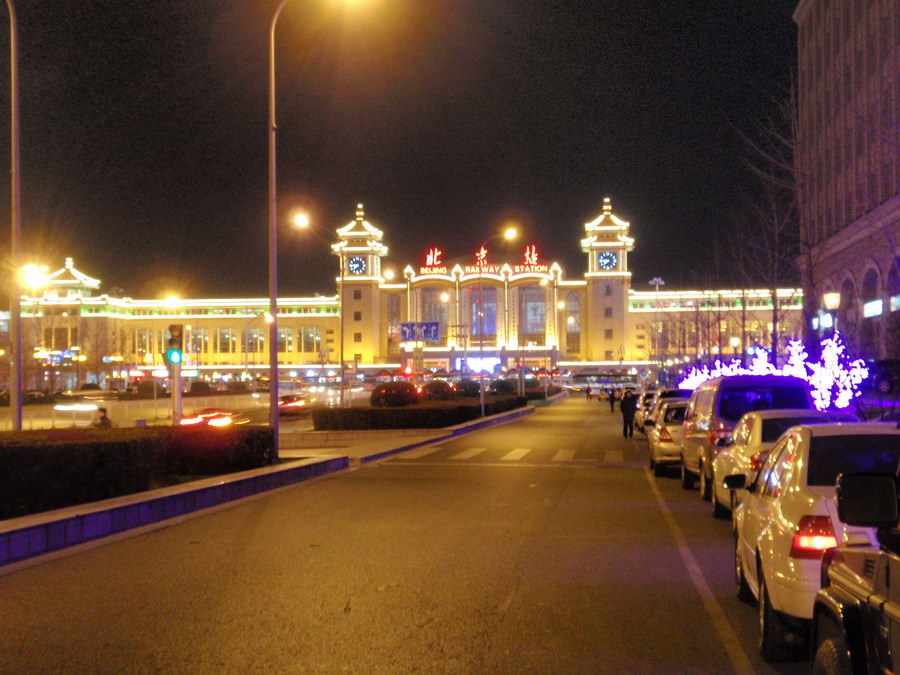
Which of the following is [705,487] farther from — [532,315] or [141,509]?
[532,315]

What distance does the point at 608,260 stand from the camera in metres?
123

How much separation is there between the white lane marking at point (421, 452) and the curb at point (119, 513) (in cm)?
755

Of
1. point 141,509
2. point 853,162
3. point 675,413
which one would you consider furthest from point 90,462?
point 853,162

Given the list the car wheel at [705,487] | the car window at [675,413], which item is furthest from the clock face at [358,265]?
the car wheel at [705,487]

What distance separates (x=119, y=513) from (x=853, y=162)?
165 ft

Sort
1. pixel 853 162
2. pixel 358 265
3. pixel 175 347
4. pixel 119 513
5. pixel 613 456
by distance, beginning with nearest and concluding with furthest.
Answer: pixel 119 513 → pixel 175 347 → pixel 613 456 → pixel 853 162 → pixel 358 265

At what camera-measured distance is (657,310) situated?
11875cm

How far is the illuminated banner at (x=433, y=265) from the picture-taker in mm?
125250

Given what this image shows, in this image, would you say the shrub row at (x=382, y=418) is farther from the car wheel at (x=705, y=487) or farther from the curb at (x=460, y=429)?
the car wheel at (x=705, y=487)

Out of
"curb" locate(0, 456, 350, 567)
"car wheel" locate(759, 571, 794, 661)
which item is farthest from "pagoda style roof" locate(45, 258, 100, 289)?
"car wheel" locate(759, 571, 794, 661)

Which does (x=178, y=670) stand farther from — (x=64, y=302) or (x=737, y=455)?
(x=64, y=302)

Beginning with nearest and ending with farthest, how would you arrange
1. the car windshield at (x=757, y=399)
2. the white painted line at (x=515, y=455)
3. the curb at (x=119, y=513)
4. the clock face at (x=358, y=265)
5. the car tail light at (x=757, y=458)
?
1. the curb at (x=119, y=513)
2. the car tail light at (x=757, y=458)
3. the car windshield at (x=757, y=399)
4. the white painted line at (x=515, y=455)
5. the clock face at (x=358, y=265)

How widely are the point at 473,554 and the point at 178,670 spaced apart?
200 inches

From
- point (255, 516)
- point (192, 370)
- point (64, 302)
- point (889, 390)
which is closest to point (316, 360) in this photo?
point (192, 370)
